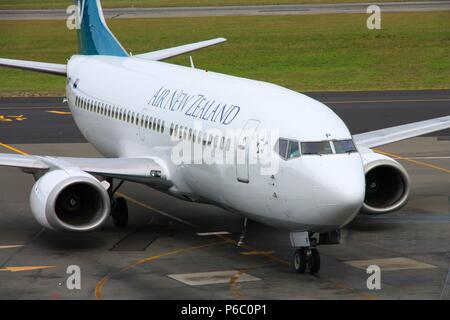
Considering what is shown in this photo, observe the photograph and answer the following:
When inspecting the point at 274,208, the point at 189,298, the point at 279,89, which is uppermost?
the point at 279,89

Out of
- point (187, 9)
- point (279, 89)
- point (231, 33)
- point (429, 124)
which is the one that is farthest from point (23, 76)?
point (279, 89)

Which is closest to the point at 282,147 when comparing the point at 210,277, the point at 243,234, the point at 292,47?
the point at 210,277

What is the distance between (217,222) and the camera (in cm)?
3688

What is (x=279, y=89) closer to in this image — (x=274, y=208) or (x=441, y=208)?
(x=274, y=208)

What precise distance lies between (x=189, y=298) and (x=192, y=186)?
259 inches

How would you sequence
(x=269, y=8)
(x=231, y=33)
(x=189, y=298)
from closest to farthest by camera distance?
(x=189, y=298) → (x=231, y=33) → (x=269, y=8)

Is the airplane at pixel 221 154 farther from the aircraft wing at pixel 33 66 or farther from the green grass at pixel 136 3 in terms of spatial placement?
the green grass at pixel 136 3

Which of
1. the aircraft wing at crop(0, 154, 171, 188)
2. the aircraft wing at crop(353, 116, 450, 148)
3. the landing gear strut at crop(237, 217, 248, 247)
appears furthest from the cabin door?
the aircraft wing at crop(353, 116, 450, 148)

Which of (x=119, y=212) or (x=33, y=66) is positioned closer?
(x=119, y=212)

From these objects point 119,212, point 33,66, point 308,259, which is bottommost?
point 308,259

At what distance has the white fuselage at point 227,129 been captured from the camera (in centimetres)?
2844

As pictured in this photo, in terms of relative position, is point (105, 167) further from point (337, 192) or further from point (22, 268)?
point (337, 192)

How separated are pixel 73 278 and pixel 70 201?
3677 mm

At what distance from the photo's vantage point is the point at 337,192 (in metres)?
28.0
